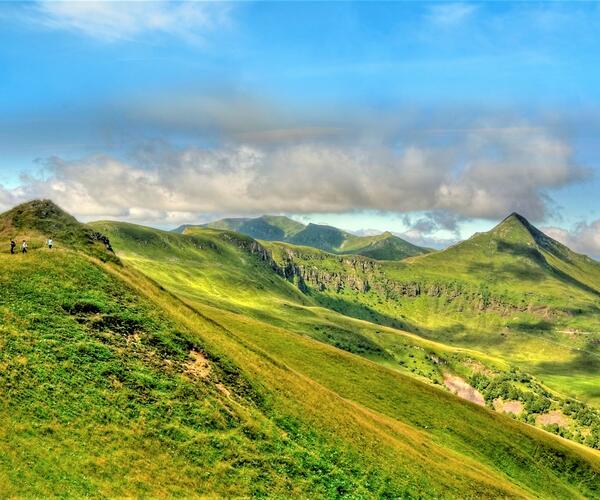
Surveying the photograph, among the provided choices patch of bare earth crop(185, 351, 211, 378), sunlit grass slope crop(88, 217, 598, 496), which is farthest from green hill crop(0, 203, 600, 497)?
sunlit grass slope crop(88, 217, 598, 496)

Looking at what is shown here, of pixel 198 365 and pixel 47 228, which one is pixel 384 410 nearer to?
pixel 198 365

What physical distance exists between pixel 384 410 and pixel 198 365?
4618 cm

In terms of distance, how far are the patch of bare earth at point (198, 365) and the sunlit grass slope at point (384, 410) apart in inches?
225

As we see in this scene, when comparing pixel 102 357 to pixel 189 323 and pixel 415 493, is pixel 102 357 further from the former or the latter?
pixel 415 493

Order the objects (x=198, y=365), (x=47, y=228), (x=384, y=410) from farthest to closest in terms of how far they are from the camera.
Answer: (x=384, y=410) < (x=47, y=228) < (x=198, y=365)

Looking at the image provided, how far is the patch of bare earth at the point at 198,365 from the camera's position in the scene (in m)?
51.9

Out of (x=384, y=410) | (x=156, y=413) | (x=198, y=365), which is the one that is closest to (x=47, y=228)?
(x=198, y=365)

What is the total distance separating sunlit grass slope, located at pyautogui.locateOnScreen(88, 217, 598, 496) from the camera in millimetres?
61438

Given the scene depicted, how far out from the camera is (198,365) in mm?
53719

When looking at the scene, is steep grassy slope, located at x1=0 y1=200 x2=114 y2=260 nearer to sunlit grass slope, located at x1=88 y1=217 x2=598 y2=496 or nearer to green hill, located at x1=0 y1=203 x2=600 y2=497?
green hill, located at x1=0 y1=203 x2=600 y2=497

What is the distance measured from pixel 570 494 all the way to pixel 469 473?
Answer: 3360 cm

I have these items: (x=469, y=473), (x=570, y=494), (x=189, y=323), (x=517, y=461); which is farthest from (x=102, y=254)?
(x=570, y=494)

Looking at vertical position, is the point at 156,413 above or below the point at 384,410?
above

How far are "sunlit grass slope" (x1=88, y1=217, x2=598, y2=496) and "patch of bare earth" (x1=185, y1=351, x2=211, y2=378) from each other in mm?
5704
